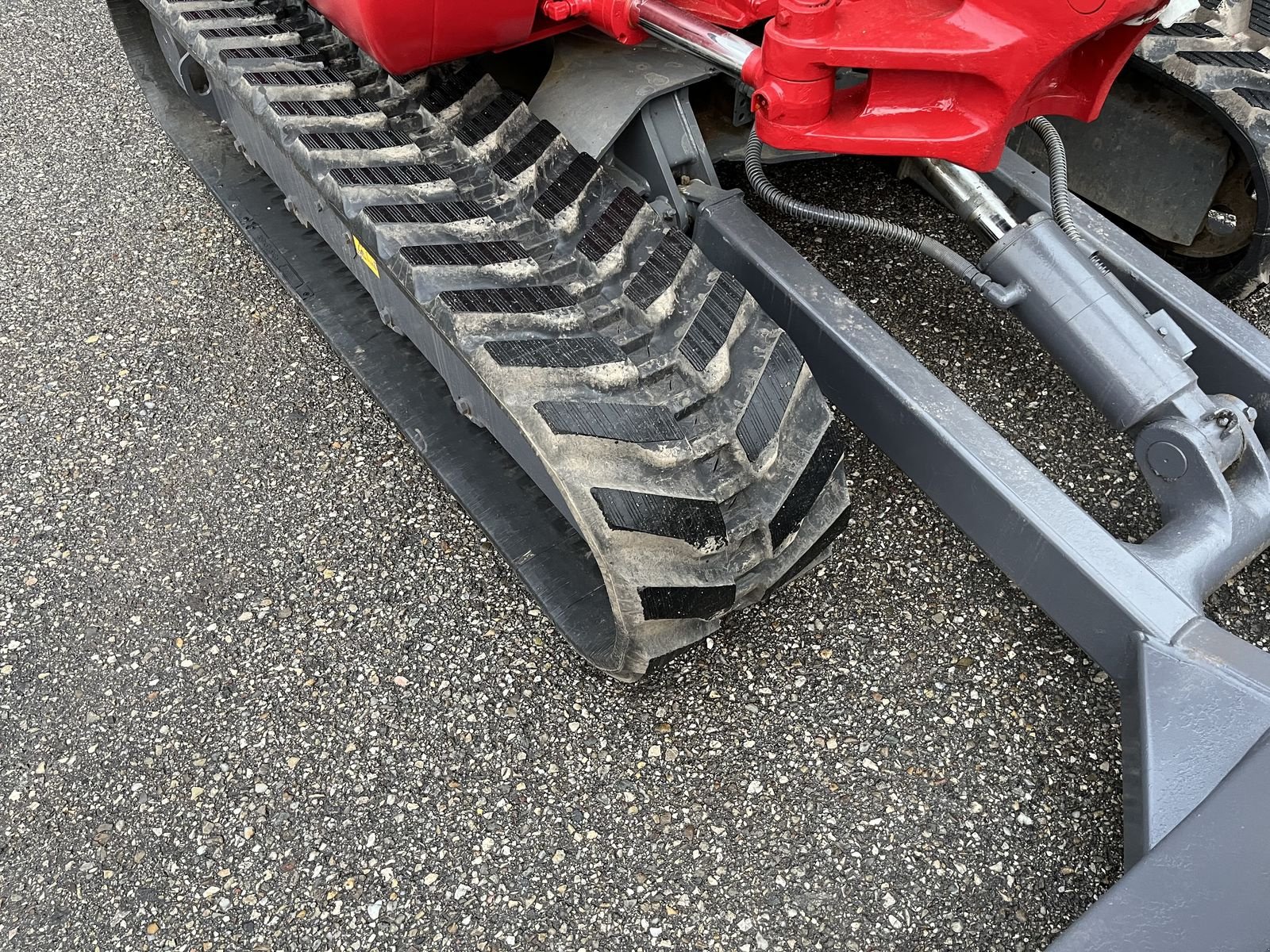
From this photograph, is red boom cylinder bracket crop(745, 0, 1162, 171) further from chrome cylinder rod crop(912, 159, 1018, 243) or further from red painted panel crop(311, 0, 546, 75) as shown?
red painted panel crop(311, 0, 546, 75)

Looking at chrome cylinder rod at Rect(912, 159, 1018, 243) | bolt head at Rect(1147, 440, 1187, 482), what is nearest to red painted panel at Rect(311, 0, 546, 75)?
chrome cylinder rod at Rect(912, 159, 1018, 243)

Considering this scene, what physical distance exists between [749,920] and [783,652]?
Answer: 0.56m

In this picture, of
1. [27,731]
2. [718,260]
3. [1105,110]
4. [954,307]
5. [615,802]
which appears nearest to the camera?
[615,802]

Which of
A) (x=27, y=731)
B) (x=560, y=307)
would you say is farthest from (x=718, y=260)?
(x=27, y=731)

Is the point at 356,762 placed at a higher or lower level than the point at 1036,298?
lower

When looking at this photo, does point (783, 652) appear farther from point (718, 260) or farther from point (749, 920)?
point (718, 260)

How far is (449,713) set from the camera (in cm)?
210

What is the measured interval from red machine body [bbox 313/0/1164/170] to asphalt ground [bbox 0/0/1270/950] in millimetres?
939

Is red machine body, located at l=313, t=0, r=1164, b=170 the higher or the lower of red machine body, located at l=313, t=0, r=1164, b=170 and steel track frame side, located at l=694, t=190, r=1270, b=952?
the higher

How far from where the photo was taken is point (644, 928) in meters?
1.79

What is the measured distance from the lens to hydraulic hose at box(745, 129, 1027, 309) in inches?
82.9

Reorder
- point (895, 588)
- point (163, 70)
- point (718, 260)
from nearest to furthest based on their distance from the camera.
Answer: point (895, 588)
point (718, 260)
point (163, 70)

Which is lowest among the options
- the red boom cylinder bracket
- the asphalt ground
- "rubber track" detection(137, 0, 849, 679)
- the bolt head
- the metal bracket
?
the asphalt ground

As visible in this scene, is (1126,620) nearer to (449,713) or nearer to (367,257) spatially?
→ (449,713)
